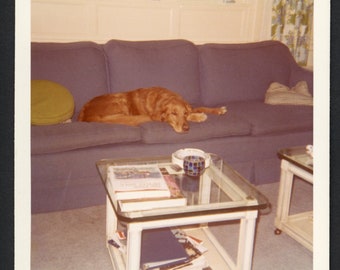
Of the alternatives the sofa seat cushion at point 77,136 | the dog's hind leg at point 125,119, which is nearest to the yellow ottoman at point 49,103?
the sofa seat cushion at point 77,136

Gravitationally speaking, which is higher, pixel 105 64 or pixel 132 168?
pixel 105 64

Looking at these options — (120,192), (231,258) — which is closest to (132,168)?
(120,192)

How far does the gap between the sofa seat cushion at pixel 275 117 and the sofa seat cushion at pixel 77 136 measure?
89 centimetres

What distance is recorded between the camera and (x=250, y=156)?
3.20 m

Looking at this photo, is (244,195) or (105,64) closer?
(244,195)

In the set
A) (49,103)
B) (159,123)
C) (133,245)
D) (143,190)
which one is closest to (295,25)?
(159,123)

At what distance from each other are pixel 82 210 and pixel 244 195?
1.23m

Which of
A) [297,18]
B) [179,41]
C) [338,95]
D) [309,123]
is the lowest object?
[309,123]

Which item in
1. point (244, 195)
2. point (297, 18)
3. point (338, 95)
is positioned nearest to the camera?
point (338, 95)

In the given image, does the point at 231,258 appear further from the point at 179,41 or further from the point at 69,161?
the point at 179,41

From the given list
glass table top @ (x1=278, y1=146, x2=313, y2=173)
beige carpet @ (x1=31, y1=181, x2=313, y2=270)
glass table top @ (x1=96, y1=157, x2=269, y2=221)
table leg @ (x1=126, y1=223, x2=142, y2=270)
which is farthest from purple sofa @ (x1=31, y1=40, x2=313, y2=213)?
table leg @ (x1=126, y1=223, x2=142, y2=270)

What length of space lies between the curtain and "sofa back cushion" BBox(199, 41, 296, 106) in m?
0.97

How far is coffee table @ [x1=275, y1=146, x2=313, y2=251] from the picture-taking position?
8.05 feet

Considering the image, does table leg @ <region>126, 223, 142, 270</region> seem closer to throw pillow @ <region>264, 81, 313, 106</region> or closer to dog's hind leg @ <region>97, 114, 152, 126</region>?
dog's hind leg @ <region>97, 114, 152, 126</region>
